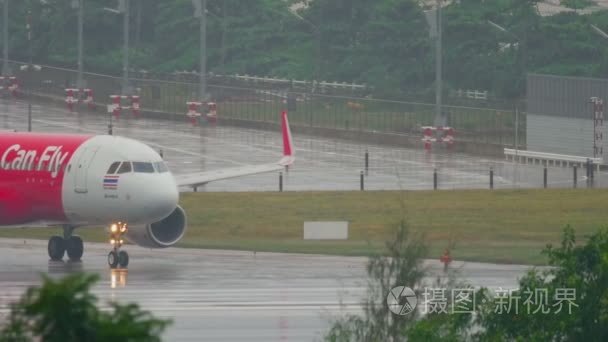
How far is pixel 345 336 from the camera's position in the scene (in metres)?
17.7

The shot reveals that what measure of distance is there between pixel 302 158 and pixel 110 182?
97.5 feet

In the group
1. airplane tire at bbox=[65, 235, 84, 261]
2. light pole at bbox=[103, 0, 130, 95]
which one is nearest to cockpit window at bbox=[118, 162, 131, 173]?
airplane tire at bbox=[65, 235, 84, 261]

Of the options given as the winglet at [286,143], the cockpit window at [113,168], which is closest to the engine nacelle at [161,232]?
the cockpit window at [113,168]

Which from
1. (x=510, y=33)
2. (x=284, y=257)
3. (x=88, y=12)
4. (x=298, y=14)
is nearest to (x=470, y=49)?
(x=510, y=33)

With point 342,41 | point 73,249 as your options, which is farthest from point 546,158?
point 342,41

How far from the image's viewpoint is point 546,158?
6650 cm

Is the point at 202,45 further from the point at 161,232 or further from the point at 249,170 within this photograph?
the point at 161,232

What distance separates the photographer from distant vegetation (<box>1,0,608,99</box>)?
88.2 m

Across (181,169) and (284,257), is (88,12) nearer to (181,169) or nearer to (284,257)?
(181,169)

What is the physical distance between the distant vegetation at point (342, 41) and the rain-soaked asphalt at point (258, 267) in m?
17.6

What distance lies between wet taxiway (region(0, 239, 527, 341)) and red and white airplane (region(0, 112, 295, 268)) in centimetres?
87

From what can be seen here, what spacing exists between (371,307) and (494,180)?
41385 millimetres

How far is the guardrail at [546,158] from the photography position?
6456cm

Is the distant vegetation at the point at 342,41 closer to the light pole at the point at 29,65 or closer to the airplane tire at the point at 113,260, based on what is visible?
the light pole at the point at 29,65
